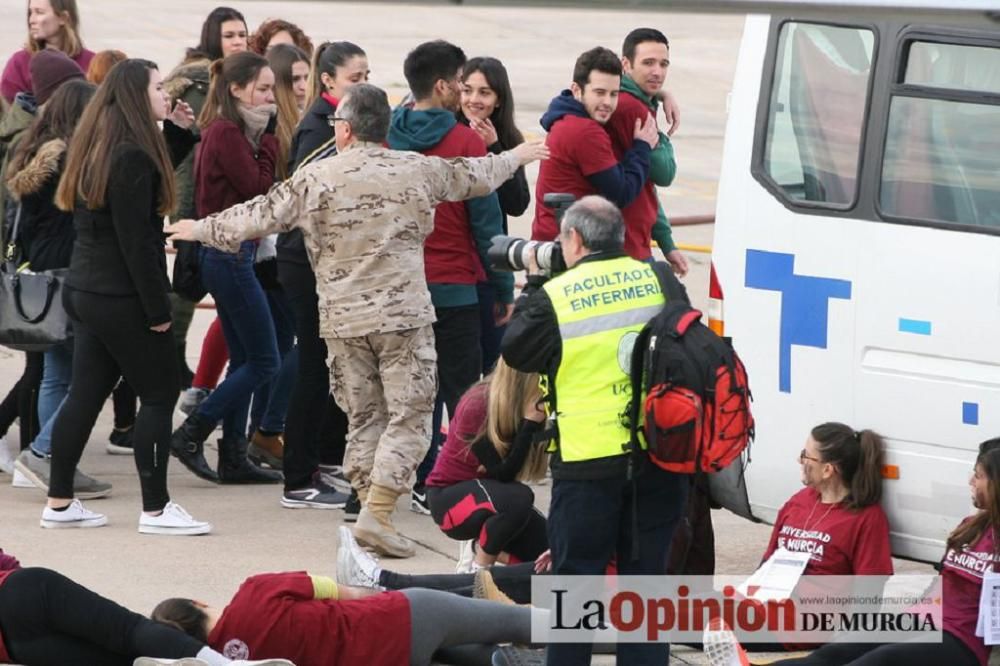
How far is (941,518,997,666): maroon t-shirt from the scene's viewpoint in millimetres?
5906

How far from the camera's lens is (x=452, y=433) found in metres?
6.75

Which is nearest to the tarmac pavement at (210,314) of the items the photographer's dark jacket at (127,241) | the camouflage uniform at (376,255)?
the camouflage uniform at (376,255)

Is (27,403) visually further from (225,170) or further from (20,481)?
(225,170)

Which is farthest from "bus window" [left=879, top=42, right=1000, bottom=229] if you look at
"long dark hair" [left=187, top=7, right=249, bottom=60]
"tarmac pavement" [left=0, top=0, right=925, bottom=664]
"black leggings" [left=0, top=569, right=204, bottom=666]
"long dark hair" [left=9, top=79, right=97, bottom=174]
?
"long dark hair" [left=187, top=7, right=249, bottom=60]

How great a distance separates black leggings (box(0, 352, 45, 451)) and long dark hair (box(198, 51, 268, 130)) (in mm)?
1437

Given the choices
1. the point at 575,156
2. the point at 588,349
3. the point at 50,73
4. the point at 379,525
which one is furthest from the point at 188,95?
the point at 588,349

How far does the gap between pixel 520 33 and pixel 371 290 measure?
20.3 metres

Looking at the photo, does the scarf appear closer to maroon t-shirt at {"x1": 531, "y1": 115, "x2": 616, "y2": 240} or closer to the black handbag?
the black handbag

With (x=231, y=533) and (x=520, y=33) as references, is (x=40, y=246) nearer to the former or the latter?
(x=231, y=533)

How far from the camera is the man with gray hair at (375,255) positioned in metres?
7.14

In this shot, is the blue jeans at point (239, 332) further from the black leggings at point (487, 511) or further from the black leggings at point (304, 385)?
the black leggings at point (487, 511)

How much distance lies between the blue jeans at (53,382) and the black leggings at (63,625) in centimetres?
252

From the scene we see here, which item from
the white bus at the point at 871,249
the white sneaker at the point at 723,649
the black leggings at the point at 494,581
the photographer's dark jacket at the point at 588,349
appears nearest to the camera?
the photographer's dark jacket at the point at 588,349

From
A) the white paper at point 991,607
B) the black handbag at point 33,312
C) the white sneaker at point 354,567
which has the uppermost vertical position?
the black handbag at point 33,312
